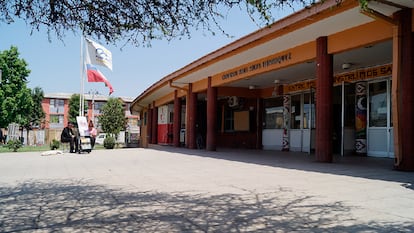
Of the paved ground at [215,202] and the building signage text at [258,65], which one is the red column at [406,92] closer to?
the paved ground at [215,202]

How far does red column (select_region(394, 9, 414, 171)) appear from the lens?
755cm

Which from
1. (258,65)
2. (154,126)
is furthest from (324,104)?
(154,126)

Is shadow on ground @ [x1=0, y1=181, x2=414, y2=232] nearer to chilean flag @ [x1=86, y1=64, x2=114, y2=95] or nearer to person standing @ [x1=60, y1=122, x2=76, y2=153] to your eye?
person standing @ [x1=60, y1=122, x2=76, y2=153]

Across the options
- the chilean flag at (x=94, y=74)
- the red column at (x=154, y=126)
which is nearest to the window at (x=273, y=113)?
the chilean flag at (x=94, y=74)

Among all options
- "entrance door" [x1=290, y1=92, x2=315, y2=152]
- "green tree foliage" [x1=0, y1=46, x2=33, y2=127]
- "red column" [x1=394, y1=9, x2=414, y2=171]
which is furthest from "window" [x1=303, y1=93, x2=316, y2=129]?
"green tree foliage" [x1=0, y1=46, x2=33, y2=127]

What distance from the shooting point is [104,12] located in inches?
191

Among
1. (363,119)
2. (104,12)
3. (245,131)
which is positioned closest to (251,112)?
(245,131)

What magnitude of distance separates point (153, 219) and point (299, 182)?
318 centimetres

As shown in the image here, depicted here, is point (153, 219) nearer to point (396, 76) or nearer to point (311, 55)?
point (396, 76)

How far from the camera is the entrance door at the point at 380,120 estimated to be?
11594 mm

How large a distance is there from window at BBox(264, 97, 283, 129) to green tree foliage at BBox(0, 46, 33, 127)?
26606 mm

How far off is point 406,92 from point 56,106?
218 ft

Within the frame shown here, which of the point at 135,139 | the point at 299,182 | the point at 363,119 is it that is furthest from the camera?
the point at 135,139

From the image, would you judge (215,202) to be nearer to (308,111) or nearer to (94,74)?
(308,111)
